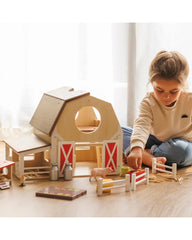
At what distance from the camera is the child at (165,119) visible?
1.58 m

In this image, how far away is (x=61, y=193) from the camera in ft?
4.32

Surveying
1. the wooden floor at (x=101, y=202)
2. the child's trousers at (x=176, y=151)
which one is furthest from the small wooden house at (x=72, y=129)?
the child's trousers at (x=176, y=151)

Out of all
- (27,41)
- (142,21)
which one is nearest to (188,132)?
(142,21)

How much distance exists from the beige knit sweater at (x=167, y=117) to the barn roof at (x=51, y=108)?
1.08 feet

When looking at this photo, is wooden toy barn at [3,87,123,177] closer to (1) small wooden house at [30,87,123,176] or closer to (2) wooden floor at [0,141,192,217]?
(1) small wooden house at [30,87,123,176]

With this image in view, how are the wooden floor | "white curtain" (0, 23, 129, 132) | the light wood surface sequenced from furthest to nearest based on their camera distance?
"white curtain" (0, 23, 129, 132) → the light wood surface → the wooden floor

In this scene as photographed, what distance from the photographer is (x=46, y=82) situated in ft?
7.91

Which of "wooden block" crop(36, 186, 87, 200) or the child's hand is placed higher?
the child's hand

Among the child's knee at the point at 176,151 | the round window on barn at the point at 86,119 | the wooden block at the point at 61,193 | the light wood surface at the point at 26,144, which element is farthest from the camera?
the round window on barn at the point at 86,119

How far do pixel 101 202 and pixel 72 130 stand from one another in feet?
1.10

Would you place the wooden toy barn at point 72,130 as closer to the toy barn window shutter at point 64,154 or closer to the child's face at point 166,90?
the toy barn window shutter at point 64,154

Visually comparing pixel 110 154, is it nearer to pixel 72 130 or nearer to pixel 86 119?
pixel 72 130

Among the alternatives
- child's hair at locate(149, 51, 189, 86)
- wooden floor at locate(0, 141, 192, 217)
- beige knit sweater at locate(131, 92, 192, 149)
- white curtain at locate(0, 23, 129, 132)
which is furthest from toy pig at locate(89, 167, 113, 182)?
white curtain at locate(0, 23, 129, 132)

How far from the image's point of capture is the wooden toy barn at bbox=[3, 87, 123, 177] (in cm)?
149
